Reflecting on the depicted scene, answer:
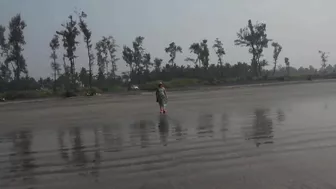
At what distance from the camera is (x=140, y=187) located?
17.9ft

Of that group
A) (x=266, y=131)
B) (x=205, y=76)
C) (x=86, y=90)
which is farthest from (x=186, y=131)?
(x=205, y=76)

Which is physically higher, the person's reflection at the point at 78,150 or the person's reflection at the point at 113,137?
the person's reflection at the point at 113,137

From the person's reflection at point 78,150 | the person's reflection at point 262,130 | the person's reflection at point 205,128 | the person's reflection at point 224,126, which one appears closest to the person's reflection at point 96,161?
the person's reflection at point 78,150

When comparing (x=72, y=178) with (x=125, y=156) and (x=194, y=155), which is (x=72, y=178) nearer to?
(x=125, y=156)

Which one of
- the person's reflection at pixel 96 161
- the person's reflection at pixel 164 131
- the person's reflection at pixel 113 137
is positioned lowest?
the person's reflection at pixel 96 161

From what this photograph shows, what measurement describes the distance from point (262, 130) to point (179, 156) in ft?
12.3

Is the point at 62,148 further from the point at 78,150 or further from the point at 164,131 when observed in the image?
the point at 164,131

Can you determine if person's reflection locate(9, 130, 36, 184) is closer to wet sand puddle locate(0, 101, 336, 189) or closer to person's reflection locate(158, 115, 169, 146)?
wet sand puddle locate(0, 101, 336, 189)

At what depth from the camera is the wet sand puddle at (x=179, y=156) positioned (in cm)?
573

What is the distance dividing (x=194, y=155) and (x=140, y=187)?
2.19 m

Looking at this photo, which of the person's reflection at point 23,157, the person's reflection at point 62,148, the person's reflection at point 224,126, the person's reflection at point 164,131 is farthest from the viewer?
the person's reflection at point 224,126

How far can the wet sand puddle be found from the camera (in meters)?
5.73

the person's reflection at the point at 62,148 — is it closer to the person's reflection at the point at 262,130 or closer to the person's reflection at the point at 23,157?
the person's reflection at the point at 23,157

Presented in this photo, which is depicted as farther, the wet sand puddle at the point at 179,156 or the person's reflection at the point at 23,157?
the person's reflection at the point at 23,157
